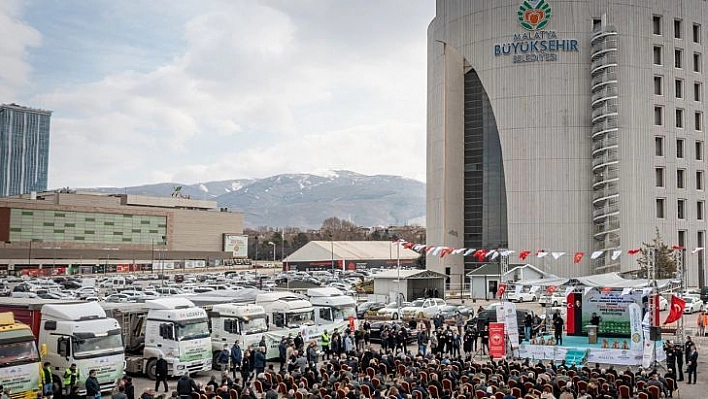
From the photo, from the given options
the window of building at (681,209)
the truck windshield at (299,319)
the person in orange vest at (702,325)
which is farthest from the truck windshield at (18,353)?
the window of building at (681,209)

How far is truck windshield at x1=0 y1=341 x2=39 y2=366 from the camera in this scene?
19875 mm

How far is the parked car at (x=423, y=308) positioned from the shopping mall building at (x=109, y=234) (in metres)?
64.2

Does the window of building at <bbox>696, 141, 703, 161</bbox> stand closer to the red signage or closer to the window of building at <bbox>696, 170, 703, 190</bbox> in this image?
the window of building at <bbox>696, 170, 703, 190</bbox>

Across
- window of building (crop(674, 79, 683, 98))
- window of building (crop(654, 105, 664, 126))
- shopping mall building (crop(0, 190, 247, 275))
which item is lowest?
shopping mall building (crop(0, 190, 247, 275))

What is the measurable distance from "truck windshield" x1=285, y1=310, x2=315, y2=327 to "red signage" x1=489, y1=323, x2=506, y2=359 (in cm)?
876

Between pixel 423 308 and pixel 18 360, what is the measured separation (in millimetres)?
30013

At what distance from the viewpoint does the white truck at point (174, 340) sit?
2517cm

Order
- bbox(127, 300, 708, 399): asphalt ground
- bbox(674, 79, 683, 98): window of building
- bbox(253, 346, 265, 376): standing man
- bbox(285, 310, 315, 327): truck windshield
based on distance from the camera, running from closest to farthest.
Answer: bbox(127, 300, 708, 399): asphalt ground, bbox(253, 346, 265, 376): standing man, bbox(285, 310, 315, 327): truck windshield, bbox(674, 79, 683, 98): window of building

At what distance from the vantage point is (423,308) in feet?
152

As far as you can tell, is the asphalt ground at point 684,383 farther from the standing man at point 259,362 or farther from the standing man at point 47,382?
the standing man at point 47,382

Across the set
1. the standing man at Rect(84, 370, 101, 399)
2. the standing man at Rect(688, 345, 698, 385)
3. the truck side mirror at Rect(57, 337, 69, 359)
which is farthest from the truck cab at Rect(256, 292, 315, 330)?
the standing man at Rect(688, 345, 698, 385)

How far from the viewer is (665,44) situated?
2655 inches

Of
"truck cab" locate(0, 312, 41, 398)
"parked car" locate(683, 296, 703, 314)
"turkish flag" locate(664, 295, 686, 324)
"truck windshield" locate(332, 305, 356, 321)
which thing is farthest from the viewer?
"parked car" locate(683, 296, 703, 314)

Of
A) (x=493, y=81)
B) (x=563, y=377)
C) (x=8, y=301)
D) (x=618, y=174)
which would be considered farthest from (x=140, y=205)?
(x=563, y=377)
